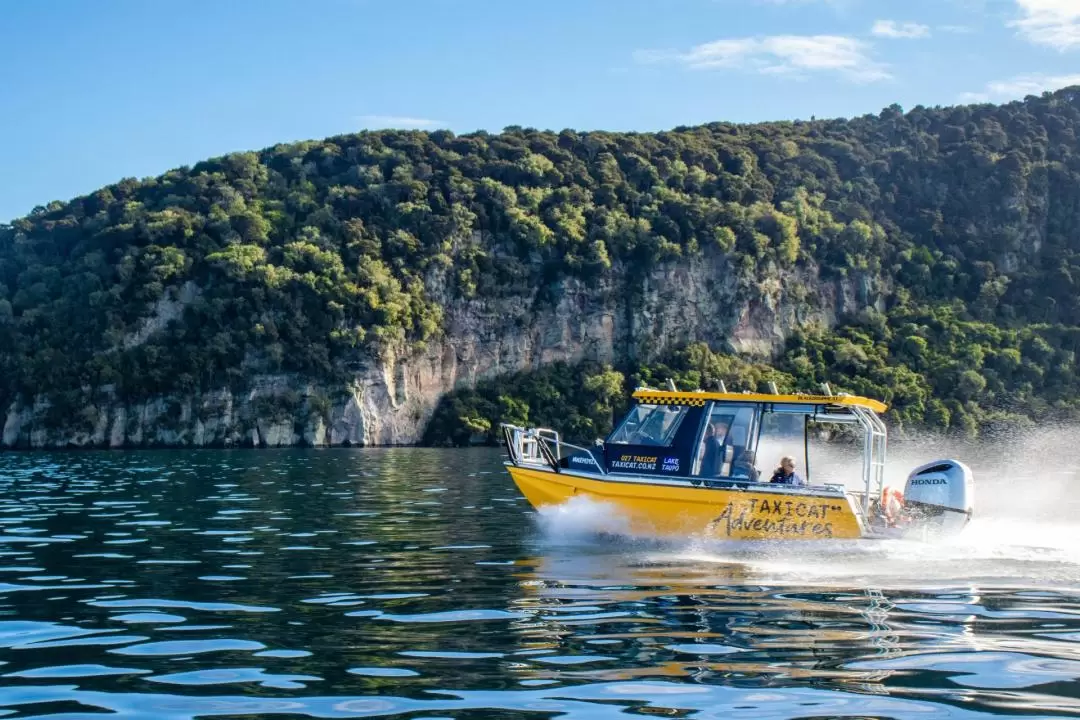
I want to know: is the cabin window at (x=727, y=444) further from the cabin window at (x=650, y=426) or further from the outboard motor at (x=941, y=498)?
the outboard motor at (x=941, y=498)

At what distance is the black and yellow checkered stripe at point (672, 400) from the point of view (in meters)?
19.7

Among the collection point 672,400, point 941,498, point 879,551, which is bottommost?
point 879,551

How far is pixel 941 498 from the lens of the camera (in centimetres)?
1883

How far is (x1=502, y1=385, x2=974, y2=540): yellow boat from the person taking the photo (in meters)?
18.6

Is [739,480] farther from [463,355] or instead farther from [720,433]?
[463,355]

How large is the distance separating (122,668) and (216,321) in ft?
289

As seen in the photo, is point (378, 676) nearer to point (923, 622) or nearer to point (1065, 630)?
point (923, 622)

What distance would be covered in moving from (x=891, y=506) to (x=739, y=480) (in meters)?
2.66

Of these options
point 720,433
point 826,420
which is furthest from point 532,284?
point 720,433

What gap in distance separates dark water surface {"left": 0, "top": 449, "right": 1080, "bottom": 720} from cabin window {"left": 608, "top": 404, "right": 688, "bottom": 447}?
1457mm

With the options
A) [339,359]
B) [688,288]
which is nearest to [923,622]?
[339,359]

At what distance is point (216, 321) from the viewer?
311 feet

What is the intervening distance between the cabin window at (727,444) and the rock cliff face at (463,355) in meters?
73.3

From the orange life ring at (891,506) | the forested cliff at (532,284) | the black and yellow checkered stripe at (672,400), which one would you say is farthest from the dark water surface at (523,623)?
the forested cliff at (532,284)
